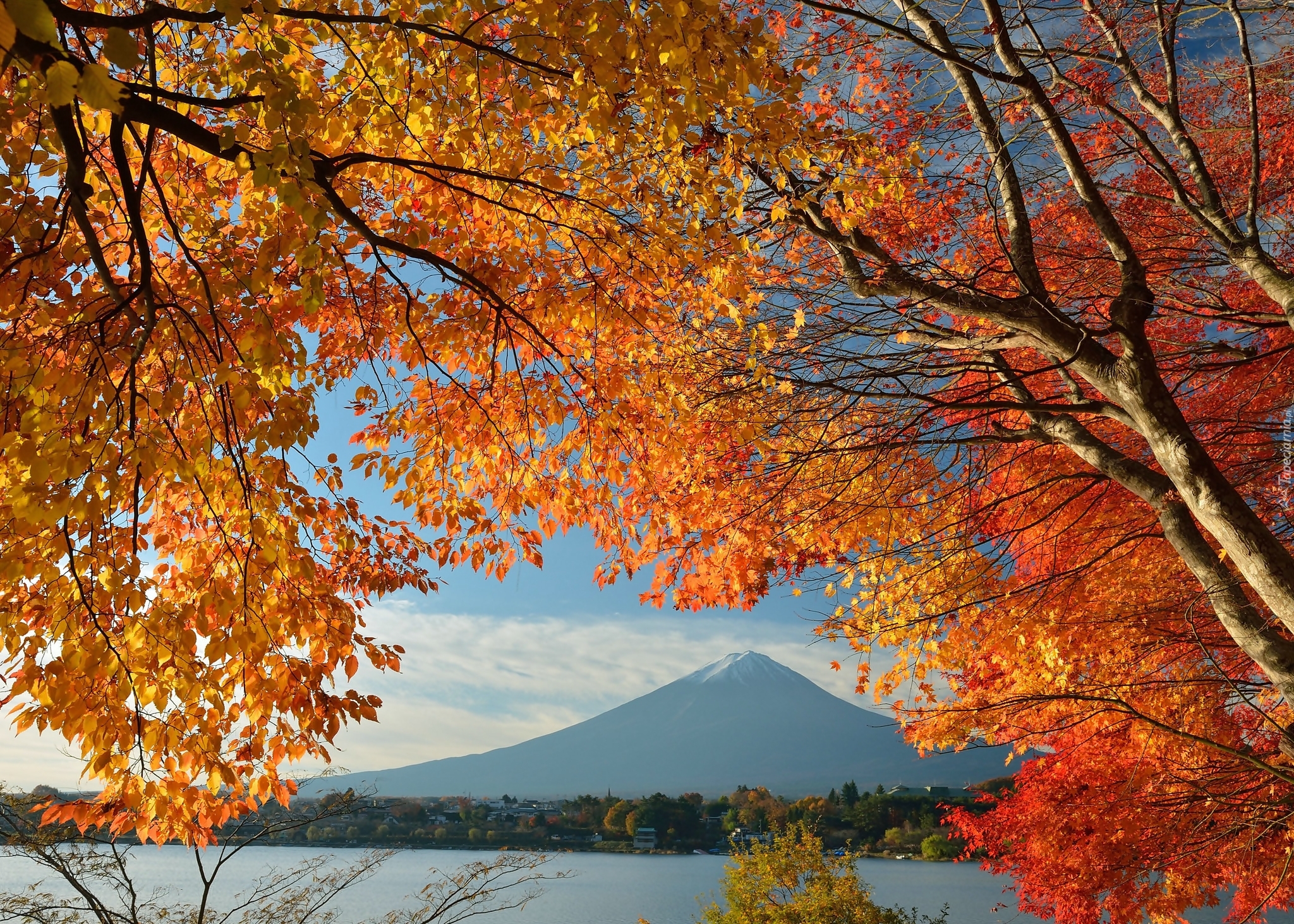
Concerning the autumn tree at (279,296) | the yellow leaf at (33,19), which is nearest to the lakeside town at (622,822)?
the autumn tree at (279,296)

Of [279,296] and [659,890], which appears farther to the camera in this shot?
[659,890]

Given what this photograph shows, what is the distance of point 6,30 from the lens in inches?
56.0

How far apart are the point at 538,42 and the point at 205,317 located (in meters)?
2.04

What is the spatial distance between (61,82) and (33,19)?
0.48ft

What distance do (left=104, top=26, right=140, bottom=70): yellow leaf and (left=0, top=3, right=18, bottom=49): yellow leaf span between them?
160 millimetres

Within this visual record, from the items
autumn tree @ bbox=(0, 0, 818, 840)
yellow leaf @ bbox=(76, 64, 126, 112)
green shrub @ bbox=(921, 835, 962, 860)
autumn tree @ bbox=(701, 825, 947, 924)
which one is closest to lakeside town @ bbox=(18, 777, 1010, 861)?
green shrub @ bbox=(921, 835, 962, 860)

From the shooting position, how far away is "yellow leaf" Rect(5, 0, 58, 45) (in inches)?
53.2

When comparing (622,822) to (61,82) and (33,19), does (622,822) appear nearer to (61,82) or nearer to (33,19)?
(61,82)

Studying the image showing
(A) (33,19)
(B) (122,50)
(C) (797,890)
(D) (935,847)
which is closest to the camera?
(A) (33,19)

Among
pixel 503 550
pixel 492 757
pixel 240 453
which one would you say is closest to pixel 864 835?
pixel 503 550

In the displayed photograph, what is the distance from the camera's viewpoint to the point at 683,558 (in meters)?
6.23

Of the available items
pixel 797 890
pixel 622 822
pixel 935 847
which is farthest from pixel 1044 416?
pixel 622 822

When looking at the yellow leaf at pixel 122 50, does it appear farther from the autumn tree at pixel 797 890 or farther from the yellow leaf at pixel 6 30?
the autumn tree at pixel 797 890

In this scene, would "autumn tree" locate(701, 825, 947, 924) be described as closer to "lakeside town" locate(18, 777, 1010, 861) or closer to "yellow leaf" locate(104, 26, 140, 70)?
"lakeside town" locate(18, 777, 1010, 861)
